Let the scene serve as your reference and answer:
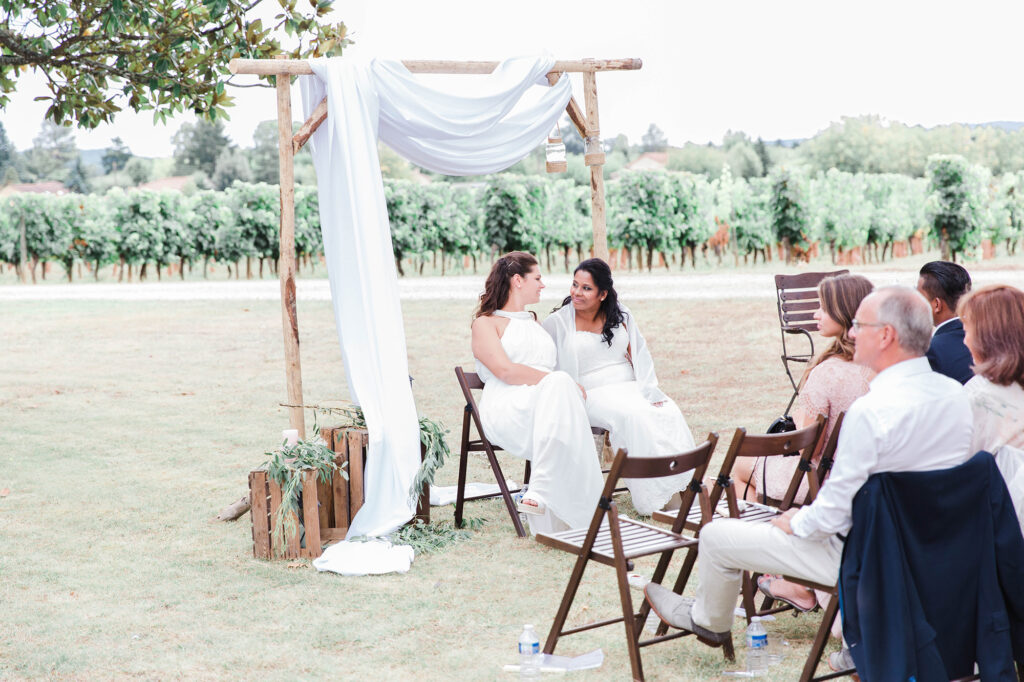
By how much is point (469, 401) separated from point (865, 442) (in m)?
2.99

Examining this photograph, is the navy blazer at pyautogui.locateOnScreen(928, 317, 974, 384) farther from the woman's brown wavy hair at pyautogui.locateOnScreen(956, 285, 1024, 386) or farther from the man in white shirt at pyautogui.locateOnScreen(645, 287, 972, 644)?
the man in white shirt at pyautogui.locateOnScreen(645, 287, 972, 644)

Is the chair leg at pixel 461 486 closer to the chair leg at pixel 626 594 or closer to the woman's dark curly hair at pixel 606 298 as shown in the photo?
the woman's dark curly hair at pixel 606 298

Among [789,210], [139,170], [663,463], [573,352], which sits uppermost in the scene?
[139,170]

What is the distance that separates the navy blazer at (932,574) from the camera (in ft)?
9.77

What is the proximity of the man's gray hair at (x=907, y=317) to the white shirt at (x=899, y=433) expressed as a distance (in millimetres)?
52

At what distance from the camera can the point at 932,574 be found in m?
3.03

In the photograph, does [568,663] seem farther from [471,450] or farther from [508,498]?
[471,450]

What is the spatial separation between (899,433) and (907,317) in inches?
14.0

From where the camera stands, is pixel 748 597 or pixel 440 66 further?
pixel 440 66

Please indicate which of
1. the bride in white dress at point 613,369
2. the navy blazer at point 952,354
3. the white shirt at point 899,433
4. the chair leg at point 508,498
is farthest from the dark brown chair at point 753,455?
the bride in white dress at point 613,369

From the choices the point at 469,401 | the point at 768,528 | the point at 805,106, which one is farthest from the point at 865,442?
the point at 805,106

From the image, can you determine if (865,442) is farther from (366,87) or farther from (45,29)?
(45,29)

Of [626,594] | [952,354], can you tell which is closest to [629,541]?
[626,594]

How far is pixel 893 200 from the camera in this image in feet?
107
